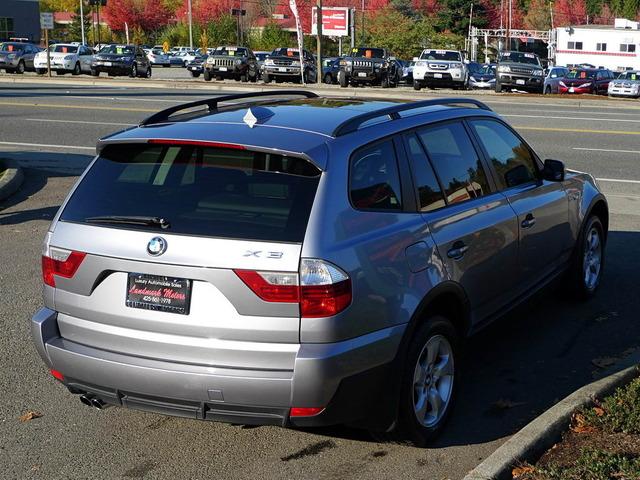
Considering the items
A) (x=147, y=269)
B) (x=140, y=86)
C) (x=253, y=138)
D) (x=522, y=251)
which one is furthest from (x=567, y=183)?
(x=140, y=86)

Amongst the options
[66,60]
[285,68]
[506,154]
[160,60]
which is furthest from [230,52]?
[506,154]

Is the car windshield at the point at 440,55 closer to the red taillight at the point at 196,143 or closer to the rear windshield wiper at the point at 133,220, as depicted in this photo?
the red taillight at the point at 196,143

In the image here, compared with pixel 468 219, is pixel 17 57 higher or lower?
higher

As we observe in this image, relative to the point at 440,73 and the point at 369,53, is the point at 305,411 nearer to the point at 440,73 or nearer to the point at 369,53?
the point at 440,73

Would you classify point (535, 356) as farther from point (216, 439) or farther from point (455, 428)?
point (216, 439)

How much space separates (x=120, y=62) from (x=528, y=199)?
136 ft

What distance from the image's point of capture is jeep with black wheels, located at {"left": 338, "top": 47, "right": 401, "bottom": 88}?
131ft

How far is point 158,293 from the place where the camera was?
4383mm

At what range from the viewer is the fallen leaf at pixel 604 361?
20.3 ft

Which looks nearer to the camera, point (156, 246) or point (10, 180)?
point (156, 246)

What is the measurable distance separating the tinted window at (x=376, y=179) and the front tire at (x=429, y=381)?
67 cm

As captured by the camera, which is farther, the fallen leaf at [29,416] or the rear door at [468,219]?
the fallen leaf at [29,416]

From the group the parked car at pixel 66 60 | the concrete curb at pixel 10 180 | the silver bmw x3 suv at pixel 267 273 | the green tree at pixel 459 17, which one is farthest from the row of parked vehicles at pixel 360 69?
the green tree at pixel 459 17

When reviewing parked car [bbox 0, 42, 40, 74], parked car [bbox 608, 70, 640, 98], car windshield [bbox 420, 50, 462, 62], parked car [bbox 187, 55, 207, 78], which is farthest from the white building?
parked car [bbox 0, 42, 40, 74]
